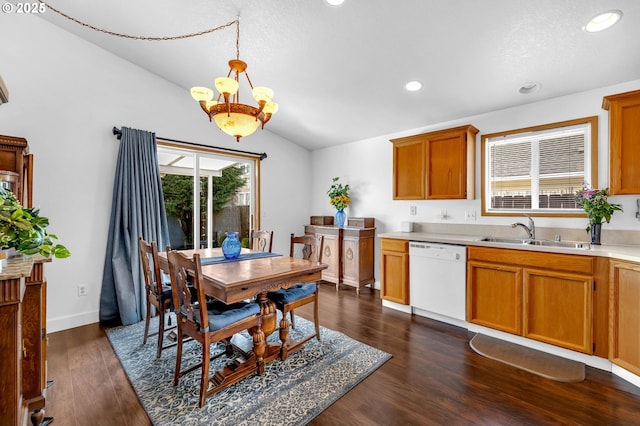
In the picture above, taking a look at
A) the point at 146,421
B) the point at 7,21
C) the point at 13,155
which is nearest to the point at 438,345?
the point at 146,421

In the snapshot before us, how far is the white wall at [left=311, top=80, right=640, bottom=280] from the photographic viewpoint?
2.73m

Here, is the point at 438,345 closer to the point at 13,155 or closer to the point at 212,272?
the point at 212,272

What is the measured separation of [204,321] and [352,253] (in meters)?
2.79

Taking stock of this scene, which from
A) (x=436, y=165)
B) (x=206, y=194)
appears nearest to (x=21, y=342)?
(x=206, y=194)

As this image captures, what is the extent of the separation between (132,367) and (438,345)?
2633mm

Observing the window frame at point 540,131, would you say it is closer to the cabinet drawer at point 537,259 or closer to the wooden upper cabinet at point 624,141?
the wooden upper cabinet at point 624,141

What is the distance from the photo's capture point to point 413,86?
3094 mm

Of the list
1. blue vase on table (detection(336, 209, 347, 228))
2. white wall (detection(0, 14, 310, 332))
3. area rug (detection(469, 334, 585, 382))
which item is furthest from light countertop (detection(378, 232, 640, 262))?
white wall (detection(0, 14, 310, 332))

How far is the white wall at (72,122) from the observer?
9.42 feet

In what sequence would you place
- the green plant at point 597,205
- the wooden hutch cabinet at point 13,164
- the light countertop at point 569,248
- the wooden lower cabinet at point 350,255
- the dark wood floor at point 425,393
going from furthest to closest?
the wooden lower cabinet at point 350,255 < the green plant at point 597,205 < the wooden hutch cabinet at point 13,164 < the light countertop at point 569,248 < the dark wood floor at point 425,393

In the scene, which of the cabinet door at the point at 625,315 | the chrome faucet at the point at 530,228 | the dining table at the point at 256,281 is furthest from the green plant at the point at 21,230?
the chrome faucet at the point at 530,228

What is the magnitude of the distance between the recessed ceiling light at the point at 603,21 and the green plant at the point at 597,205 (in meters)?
1.34

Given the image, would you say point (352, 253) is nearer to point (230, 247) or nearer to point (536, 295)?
point (230, 247)

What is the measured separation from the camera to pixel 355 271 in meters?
4.34
